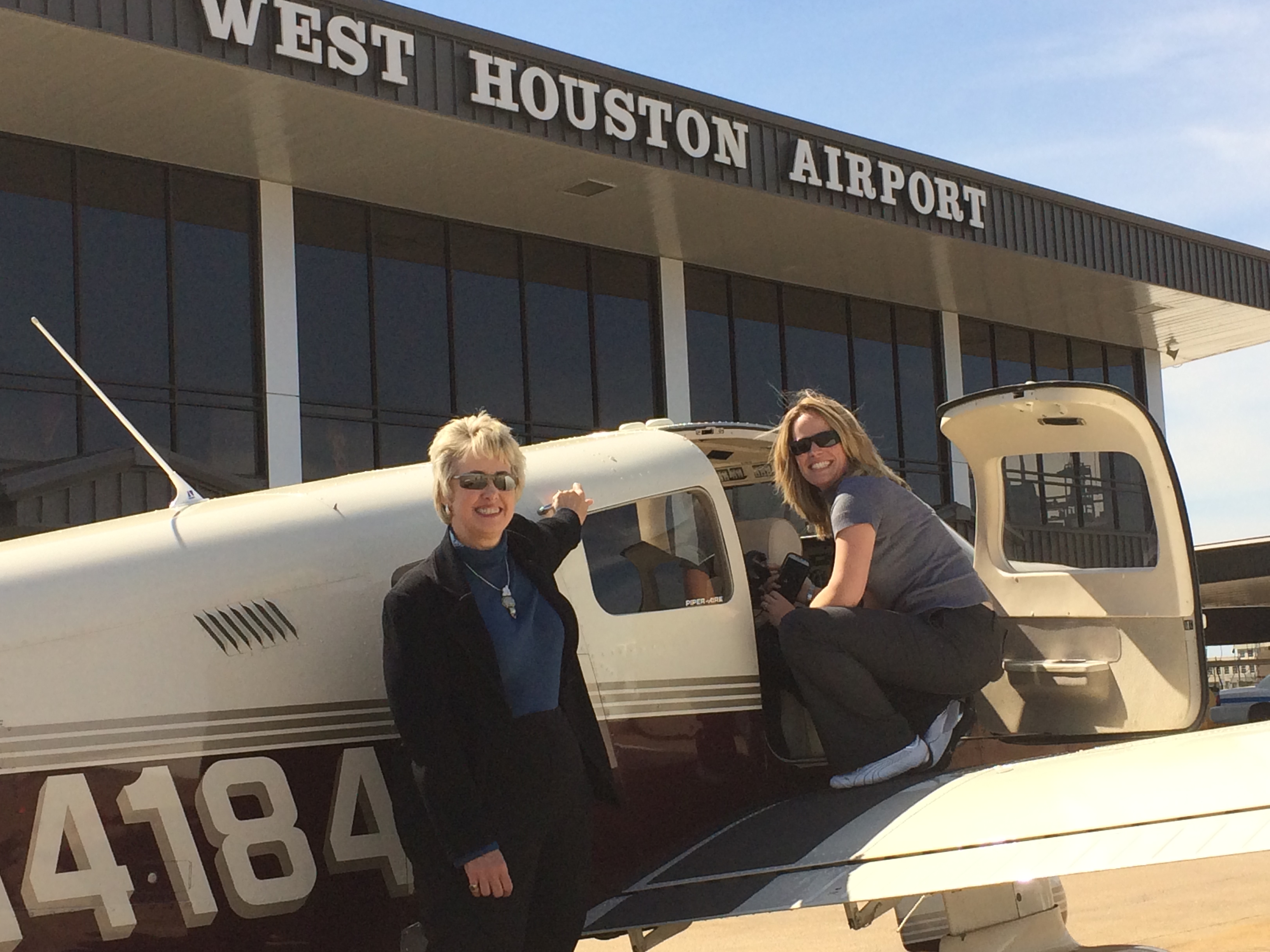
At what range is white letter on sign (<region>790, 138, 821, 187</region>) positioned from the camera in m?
15.6

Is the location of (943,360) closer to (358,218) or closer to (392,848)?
(358,218)

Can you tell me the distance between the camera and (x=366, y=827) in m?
3.78

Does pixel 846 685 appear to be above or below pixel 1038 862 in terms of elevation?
above

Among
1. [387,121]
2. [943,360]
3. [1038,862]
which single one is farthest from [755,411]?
[1038,862]

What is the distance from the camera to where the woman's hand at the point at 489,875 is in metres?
3.30

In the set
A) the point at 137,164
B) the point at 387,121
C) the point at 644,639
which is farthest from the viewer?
the point at 137,164

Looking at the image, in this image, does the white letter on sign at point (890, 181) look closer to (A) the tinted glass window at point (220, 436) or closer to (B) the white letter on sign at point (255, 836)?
(A) the tinted glass window at point (220, 436)

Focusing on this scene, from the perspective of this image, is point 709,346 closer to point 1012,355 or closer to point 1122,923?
point 1012,355

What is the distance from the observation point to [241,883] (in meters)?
3.54

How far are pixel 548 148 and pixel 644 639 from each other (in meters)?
10.1

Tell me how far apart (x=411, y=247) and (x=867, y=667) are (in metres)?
12.6

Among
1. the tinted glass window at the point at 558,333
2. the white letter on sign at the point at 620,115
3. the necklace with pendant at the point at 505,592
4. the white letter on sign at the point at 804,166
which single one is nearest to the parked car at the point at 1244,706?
the white letter on sign at the point at 804,166

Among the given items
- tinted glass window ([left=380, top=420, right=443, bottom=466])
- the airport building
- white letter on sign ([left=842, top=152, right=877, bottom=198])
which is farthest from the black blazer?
white letter on sign ([left=842, top=152, right=877, bottom=198])

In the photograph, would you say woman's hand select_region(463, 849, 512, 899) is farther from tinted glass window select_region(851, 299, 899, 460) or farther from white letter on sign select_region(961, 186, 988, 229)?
tinted glass window select_region(851, 299, 899, 460)
